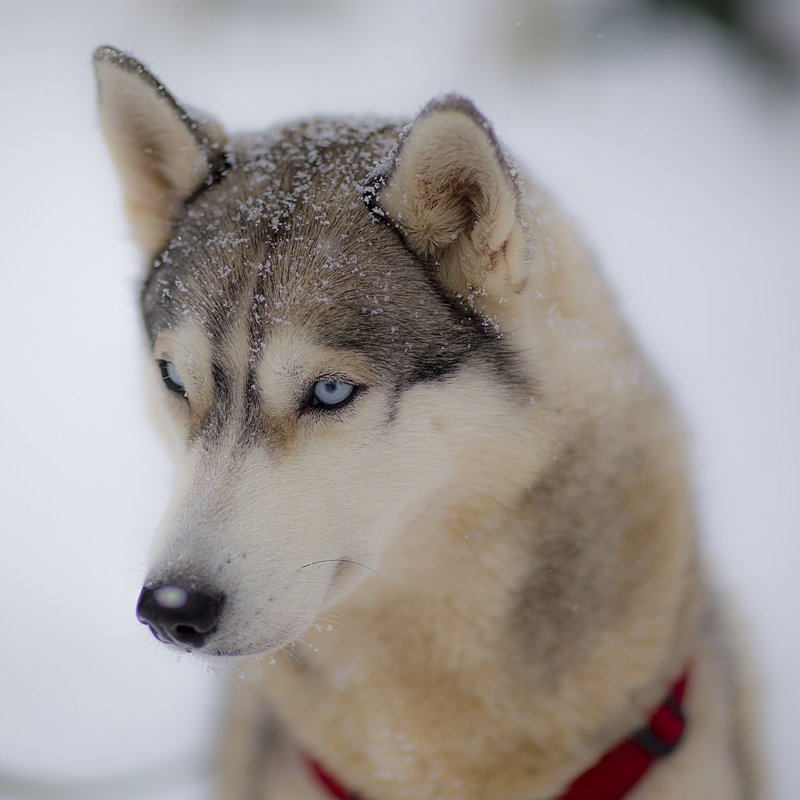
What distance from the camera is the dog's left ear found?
1589 millimetres

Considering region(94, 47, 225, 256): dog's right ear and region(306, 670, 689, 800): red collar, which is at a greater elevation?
region(94, 47, 225, 256): dog's right ear

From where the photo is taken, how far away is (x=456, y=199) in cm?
174

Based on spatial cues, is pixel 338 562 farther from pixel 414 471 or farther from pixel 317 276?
pixel 317 276

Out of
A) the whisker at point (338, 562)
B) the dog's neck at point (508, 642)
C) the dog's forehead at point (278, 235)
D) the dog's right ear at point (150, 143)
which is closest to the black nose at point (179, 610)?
the whisker at point (338, 562)

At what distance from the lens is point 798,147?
14.9 feet

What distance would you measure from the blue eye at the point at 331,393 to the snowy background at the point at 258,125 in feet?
2.39

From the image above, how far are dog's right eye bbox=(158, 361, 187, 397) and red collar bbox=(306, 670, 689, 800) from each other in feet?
4.08

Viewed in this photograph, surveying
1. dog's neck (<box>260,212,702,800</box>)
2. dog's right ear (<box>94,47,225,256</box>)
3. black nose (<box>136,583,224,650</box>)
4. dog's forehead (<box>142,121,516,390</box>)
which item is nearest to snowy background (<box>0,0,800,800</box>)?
dog's right ear (<box>94,47,225,256</box>)

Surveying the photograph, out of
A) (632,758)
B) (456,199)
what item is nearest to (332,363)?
(456,199)

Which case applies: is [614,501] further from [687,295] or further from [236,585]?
[687,295]

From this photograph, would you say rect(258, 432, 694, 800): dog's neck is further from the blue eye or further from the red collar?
A: the blue eye

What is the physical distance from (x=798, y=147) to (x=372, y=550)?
3.88 meters

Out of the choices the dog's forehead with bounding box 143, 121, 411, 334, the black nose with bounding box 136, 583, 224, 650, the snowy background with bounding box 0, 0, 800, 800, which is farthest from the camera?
the snowy background with bounding box 0, 0, 800, 800

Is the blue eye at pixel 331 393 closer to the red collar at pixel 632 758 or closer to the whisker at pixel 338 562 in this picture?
the whisker at pixel 338 562
